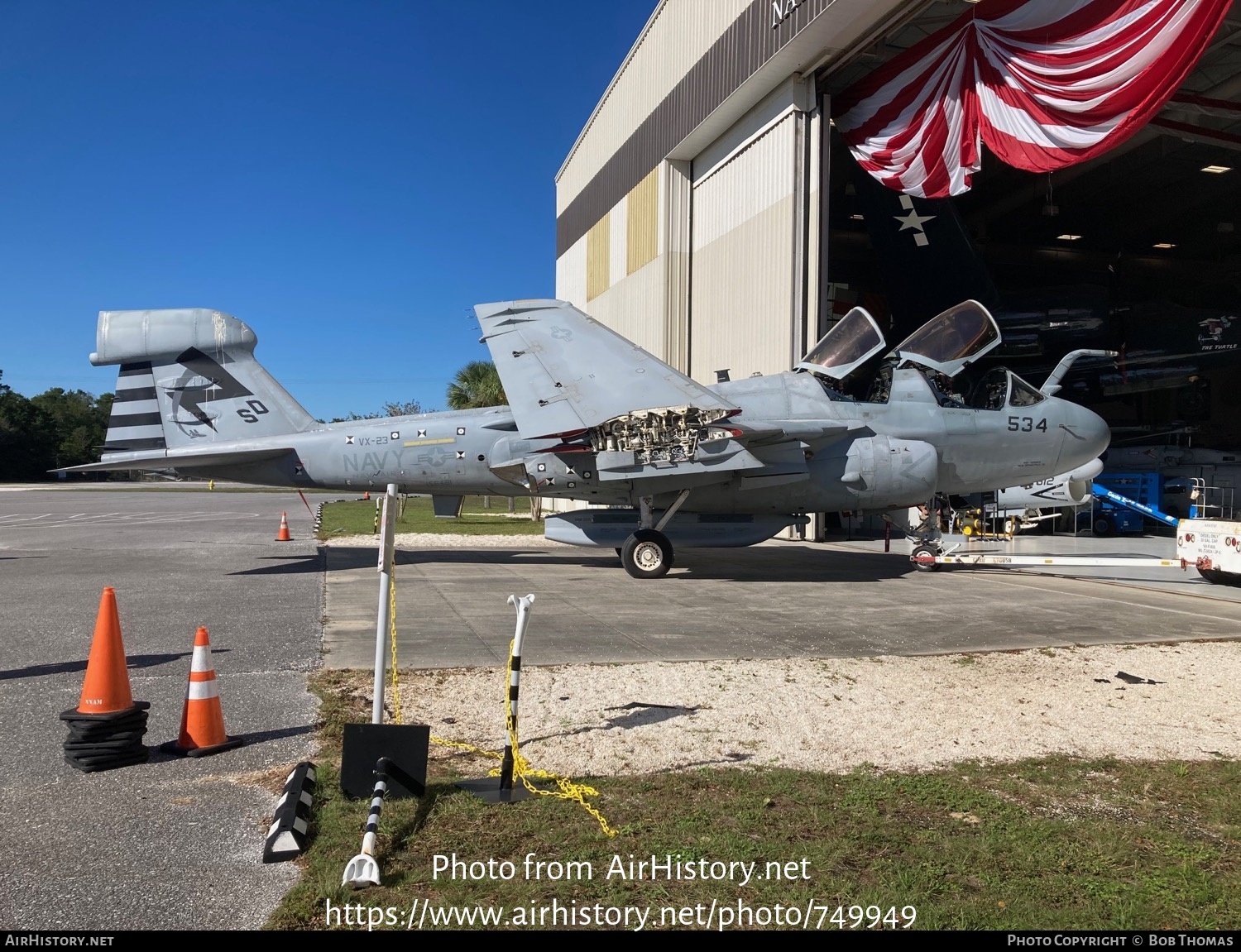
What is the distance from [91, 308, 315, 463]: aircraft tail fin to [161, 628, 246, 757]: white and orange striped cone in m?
10.1

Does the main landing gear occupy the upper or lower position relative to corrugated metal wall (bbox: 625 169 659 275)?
lower

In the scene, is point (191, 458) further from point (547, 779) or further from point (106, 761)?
point (547, 779)

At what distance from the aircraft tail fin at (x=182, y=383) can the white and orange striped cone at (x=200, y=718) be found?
1006 cm

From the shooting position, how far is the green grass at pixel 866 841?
2906mm

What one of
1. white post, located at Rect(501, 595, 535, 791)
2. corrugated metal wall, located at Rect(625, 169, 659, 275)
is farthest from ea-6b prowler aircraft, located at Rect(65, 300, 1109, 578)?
corrugated metal wall, located at Rect(625, 169, 659, 275)

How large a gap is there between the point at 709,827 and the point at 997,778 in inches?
70.1

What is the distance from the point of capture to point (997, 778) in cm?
421

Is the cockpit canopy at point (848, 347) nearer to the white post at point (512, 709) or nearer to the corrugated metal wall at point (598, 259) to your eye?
the white post at point (512, 709)

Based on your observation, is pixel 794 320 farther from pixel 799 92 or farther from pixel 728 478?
pixel 728 478

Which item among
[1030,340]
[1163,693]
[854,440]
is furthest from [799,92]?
[1163,693]

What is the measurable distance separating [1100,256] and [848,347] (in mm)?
26525

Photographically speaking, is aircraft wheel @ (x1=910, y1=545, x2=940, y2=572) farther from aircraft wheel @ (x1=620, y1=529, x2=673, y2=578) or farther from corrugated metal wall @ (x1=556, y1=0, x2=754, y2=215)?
corrugated metal wall @ (x1=556, y1=0, x2=754, y2=215)

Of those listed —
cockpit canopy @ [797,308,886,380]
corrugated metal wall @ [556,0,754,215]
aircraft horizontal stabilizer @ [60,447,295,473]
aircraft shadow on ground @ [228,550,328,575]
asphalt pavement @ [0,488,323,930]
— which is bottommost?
asphalt pavement @ [0,488,323,930]

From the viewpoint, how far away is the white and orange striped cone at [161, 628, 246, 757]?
4520 millimetres
